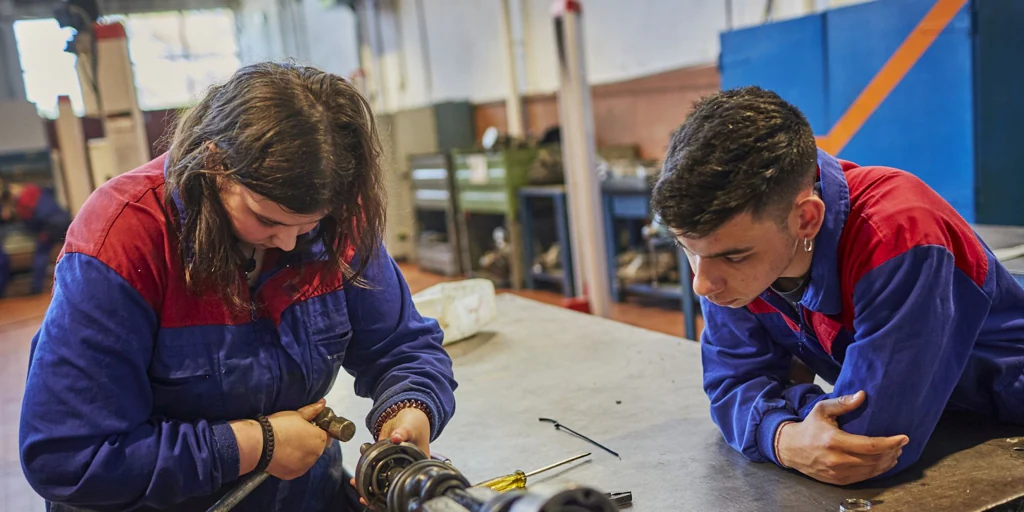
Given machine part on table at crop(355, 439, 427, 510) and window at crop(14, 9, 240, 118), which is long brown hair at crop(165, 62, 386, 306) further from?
window at crop(14, 9, 240, 118)

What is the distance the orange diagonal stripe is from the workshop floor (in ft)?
3.24

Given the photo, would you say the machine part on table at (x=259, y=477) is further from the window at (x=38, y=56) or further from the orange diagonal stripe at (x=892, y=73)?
the window at (x=38, y=56)

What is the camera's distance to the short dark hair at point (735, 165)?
3.05 ft

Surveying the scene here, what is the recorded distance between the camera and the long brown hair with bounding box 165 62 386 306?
0.90 metres

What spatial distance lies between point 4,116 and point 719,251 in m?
7.00

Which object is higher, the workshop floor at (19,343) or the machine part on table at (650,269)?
the machine part on table at (650,269)

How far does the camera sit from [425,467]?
903 millimetres

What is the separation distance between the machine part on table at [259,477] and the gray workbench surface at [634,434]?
0.26 m

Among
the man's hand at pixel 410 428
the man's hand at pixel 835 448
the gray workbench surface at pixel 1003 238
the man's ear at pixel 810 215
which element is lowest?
the man's hand at pixel 835 448

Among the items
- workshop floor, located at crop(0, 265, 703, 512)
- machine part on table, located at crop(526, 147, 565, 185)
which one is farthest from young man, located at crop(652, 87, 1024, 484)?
machine part on table, located at crop(526, 147, 565, 185)

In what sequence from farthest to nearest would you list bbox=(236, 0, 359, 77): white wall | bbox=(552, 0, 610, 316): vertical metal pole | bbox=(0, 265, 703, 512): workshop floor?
bbox=(236, 0, 359, 77): white wall
bbox=(552, 0, 610, 316): vertical metal pole
bbox=(0, 265, 703, 512): workshop floor

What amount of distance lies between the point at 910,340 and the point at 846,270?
115 millimetres

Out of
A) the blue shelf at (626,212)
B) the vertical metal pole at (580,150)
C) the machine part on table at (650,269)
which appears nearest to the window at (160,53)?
the blue shelf at (626,212)

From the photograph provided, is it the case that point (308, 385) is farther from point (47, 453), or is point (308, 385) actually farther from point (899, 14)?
point (899, 14)
